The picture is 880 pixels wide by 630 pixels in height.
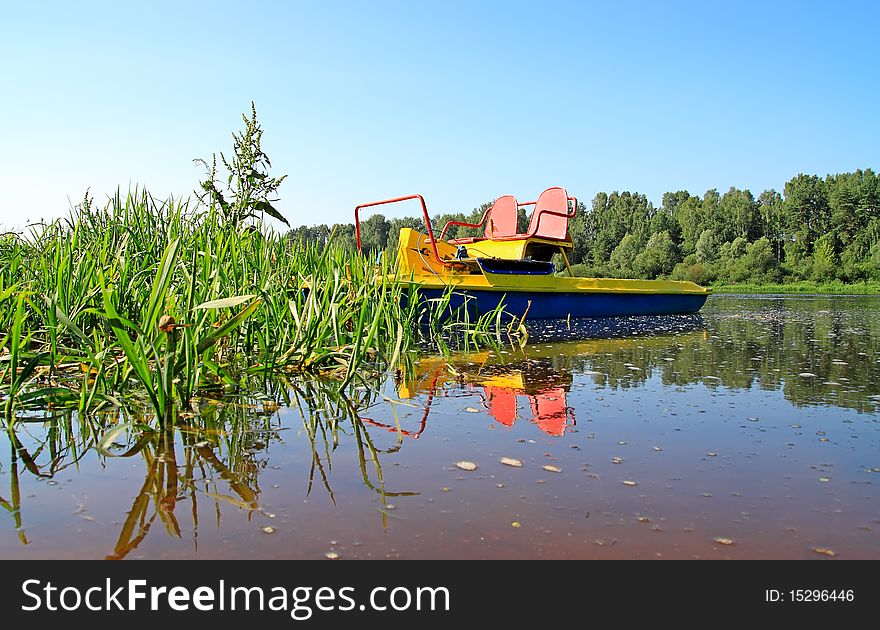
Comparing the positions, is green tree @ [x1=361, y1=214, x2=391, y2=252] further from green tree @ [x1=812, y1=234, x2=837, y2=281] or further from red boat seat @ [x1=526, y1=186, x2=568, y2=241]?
green tree @ [x1=812, y1=234, x2=837, y2=281]

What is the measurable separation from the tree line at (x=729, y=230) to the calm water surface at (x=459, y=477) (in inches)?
1669

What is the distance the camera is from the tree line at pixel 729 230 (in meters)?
47.2

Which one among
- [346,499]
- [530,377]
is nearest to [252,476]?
[346,499]

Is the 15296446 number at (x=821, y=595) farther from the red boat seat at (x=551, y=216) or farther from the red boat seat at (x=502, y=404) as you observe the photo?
the red boat seat at (x=551, y=216)

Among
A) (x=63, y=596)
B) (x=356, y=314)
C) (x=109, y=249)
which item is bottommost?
(x=63, y=596)

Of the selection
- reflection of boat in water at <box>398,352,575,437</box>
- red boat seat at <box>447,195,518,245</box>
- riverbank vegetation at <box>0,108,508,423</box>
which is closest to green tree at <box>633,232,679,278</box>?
red boat seat at <box>447,195,518,245</box>

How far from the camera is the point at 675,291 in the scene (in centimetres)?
1095

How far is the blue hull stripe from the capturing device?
7.27m

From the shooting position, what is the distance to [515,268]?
8.14 m

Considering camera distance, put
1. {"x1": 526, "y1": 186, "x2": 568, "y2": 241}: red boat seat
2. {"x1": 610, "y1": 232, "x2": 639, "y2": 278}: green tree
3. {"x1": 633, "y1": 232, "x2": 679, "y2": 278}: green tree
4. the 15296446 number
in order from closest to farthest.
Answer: the 15296446 number
{"x1": 526, "y1": 186, "x2": 568, "y2": 241}: red boat seat
{"x1": 633, "y1": 232, "x2": 679, "y2": 278}: green tree
{"x1": 610, "y1": 232, "x2": 639, "y2": 278}: green tree

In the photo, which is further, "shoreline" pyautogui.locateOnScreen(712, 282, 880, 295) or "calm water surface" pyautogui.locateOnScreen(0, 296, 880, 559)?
"shoreline" pyautogui.locateOnScreen(712, 282, 880, 295)

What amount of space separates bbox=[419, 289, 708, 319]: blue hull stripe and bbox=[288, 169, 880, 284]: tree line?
110ft

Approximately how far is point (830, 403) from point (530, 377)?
5.10 feet

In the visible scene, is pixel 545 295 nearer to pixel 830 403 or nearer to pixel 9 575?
pixel 830 403
